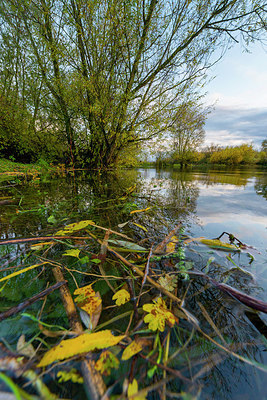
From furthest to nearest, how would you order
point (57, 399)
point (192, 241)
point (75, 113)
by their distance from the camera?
point (75, 113)
point (192, 241)
point (57, 399)

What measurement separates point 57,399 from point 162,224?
3.64ft

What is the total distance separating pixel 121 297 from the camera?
56cm

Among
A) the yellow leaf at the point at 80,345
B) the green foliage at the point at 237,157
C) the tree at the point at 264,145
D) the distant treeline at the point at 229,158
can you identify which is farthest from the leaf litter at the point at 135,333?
the tree at the point at 264,145

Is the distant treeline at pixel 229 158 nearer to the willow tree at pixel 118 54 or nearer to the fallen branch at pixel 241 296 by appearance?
the willow tree at pixel 118 54

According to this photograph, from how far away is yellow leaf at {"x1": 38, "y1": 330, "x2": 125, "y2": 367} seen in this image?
36 centimetres

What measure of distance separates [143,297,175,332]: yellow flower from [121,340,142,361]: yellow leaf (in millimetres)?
59

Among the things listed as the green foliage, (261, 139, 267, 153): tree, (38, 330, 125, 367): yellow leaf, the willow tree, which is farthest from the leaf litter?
(261, 139, 267, 153): tree

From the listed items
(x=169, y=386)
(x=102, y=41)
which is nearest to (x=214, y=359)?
(x=169, y=386)

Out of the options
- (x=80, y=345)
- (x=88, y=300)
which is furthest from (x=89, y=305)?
(x=80, y=345)

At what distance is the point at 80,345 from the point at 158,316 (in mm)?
243

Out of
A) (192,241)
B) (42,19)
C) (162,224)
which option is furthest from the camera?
(42,19)

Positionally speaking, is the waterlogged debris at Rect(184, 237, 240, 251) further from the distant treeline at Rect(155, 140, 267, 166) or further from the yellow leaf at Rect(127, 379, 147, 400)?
the distant treeline at Rect(155, 140, 267, 166)

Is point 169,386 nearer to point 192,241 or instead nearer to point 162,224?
point 192,241

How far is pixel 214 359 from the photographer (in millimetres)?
403
